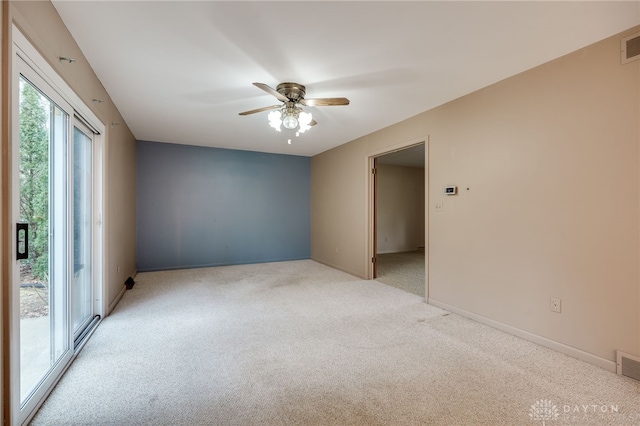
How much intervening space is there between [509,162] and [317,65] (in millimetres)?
2025

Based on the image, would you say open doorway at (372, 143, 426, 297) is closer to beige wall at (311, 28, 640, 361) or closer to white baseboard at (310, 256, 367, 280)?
white baseboard at (310, 256, 367, 280)

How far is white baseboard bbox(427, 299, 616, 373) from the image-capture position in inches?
82.0

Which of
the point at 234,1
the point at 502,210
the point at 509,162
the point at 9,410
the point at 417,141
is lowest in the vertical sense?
the point at 9,410

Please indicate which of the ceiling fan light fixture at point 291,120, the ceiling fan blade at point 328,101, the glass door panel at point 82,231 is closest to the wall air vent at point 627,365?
the ceiling fan blade at point 328,101

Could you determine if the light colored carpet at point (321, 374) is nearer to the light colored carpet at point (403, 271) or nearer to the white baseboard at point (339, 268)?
the light colored carpet at point (403, 271)

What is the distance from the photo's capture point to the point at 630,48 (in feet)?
6.42

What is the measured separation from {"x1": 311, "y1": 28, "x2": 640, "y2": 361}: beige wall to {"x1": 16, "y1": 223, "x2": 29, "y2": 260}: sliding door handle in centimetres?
Answer: 351

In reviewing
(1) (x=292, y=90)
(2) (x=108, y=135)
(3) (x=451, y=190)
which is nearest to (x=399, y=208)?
(3) (x=451, y=190)

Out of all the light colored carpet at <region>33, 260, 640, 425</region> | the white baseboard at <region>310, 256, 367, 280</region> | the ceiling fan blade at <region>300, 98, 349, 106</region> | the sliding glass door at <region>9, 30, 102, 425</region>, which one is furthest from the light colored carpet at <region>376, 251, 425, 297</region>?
the sliding glass door at <region>9, 30, 102, 425</region>

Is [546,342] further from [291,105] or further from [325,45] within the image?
[291,105]

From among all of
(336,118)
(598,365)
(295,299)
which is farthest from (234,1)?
(598,365)

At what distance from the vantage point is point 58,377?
189 centimetres

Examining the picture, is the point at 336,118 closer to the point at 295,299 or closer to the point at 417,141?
the point at 417,141

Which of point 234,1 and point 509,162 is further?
point 509,162
